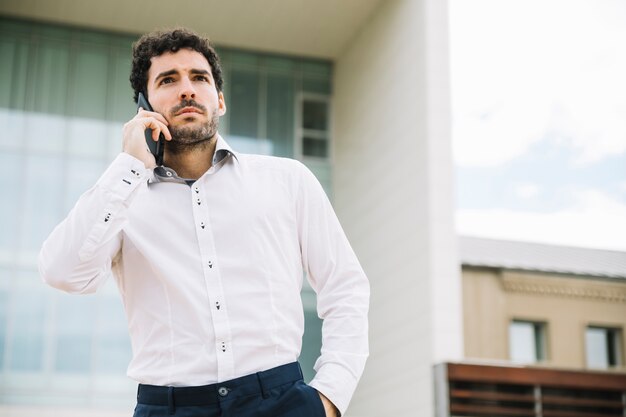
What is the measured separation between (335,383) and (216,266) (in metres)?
0.47

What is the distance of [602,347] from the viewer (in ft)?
72.0

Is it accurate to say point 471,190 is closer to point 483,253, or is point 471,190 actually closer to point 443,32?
point 483,253

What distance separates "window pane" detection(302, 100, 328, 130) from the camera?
20172 mm

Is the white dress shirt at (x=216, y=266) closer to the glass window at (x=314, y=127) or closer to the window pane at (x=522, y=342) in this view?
the glass window at (x=314, y=127)

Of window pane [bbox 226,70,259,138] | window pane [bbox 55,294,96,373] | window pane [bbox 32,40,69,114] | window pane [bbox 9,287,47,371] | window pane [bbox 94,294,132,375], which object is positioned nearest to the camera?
window pane [bbox 9,287,47,371]

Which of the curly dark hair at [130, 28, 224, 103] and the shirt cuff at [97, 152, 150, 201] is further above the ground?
the curly dark hair at [130, 28, 224, 103]

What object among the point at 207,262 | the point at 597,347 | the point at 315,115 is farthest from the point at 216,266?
the point at 597,347

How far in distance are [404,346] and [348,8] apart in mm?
6599

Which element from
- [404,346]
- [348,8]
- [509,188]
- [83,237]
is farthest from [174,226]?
[509,188]

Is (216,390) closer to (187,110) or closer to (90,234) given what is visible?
(90,234)

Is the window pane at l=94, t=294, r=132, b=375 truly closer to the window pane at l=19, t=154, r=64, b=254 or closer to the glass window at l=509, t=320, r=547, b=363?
the window pane at l=19, t=154, r=64, b=254

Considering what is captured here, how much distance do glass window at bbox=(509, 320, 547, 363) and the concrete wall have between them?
0.61 ft

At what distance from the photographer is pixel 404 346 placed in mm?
16859

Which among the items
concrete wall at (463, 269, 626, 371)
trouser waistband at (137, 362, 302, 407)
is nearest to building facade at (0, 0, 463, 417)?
concrete wall at (463, 269, 626, 371)
